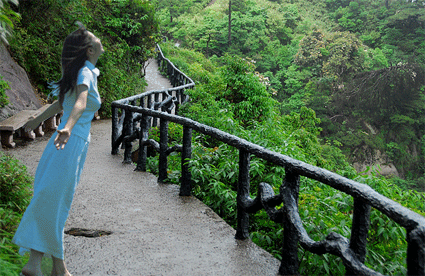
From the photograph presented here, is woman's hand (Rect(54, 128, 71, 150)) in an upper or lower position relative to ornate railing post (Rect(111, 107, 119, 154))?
upper

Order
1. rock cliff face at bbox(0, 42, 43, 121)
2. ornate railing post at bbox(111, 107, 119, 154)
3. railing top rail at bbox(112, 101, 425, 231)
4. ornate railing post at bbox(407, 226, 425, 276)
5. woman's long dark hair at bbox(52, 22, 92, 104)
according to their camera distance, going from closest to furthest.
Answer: ornate railing post at bbox(407, 226, 425, 276), railing top rail at bbox(112, 101, 425, 231), woman's long dark hair at bbox(52, 22, 92, 104), ornate railing post at bbox(111, 107, 119, 154), rock cliff face at bbox(0, 42, 43, 121)

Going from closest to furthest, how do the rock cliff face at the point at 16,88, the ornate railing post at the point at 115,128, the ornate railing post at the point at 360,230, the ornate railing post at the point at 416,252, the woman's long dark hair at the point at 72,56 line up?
the ornate railing post at the point at 416,252, the ornate railing post at the point at 360,230, the woman's long dark hair at the point at 72,56, the ornate railing post at the point at 115,128, the rock cliff face at the point at 16,88

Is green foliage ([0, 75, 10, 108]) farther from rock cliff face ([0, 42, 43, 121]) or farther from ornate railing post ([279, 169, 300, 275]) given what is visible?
ornate railing post ([279, 169, 300, 275])

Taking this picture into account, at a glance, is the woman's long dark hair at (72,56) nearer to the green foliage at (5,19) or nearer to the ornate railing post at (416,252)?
the green foliage at (5,19)

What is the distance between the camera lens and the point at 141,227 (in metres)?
3.71

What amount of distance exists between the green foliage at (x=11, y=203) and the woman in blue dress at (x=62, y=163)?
44 cm

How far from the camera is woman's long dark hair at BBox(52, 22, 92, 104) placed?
2.60 meters

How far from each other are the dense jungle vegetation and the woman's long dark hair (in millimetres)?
470

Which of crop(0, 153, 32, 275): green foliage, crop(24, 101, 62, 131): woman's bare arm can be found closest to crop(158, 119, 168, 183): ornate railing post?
crop(0, 153, 32, 275): green foliage

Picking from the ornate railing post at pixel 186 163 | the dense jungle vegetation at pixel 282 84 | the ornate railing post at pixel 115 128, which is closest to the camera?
the dense jungle vegetation at pixel 282 84

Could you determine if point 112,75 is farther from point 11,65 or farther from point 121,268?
point 121,268

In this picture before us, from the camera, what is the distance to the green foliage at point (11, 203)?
297cm

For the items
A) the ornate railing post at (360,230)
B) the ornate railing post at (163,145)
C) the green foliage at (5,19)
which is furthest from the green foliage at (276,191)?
the green foliage at (5,19)

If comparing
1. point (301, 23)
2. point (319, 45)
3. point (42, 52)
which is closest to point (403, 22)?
point (319, 45)
